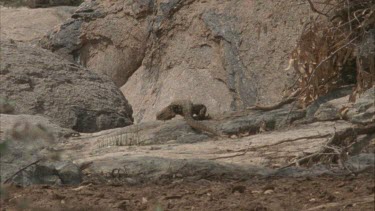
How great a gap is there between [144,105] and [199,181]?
6037 mm

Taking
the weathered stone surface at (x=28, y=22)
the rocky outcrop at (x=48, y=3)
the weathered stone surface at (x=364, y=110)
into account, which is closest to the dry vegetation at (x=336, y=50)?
the weathered stone surface at (x=364, y=110)

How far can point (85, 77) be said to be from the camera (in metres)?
10.2

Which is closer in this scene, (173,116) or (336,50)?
(336,50)

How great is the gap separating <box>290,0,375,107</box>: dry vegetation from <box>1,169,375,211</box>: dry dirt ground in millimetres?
2468

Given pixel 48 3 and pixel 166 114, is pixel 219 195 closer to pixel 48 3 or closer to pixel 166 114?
pixel 166 114

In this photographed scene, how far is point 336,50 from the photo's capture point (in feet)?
27.0

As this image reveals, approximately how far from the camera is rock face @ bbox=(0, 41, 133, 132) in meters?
9.50

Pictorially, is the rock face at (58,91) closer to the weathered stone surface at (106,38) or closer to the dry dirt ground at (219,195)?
the weathered stone surface at (106,38)

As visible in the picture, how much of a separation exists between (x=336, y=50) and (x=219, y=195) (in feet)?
9.84

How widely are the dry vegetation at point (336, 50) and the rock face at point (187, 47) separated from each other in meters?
1.81

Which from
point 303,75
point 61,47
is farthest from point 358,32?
point 61,47

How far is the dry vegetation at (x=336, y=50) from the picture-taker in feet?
26.8

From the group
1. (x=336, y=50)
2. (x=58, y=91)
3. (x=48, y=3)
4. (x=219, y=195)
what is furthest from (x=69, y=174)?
(x=48, y=3)

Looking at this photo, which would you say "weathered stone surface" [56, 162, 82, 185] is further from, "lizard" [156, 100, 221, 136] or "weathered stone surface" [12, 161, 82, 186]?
"lizard" [156, 100, 221, 136]
